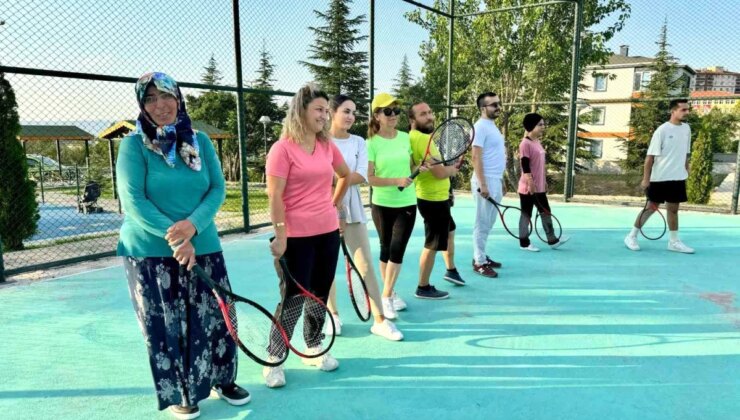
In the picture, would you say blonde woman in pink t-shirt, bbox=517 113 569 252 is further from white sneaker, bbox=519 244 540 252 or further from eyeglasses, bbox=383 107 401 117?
eyeglasses, bbox=383 107 401 117

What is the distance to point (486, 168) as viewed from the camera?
203 inches

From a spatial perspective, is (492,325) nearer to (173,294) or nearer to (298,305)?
(298,305)

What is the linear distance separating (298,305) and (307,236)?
402 mm

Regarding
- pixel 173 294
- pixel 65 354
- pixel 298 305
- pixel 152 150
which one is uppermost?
pixel 152 150

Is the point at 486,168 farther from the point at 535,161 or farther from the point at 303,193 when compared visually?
the point at 303,193

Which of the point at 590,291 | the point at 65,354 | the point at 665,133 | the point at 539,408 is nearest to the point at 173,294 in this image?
the point at 65,354

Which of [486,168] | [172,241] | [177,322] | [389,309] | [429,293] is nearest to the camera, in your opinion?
[172,241]

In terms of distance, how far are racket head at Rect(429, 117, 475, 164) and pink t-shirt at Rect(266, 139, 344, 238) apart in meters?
1.49

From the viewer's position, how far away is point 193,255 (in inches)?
93.2

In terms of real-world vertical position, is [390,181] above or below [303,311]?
above

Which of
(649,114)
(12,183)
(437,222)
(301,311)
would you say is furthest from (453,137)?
(649,114)

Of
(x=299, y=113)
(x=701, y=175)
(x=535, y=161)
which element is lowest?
(x=701, y=175)

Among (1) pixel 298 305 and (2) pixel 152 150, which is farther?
(1) pixel 298 305

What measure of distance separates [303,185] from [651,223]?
689cm
